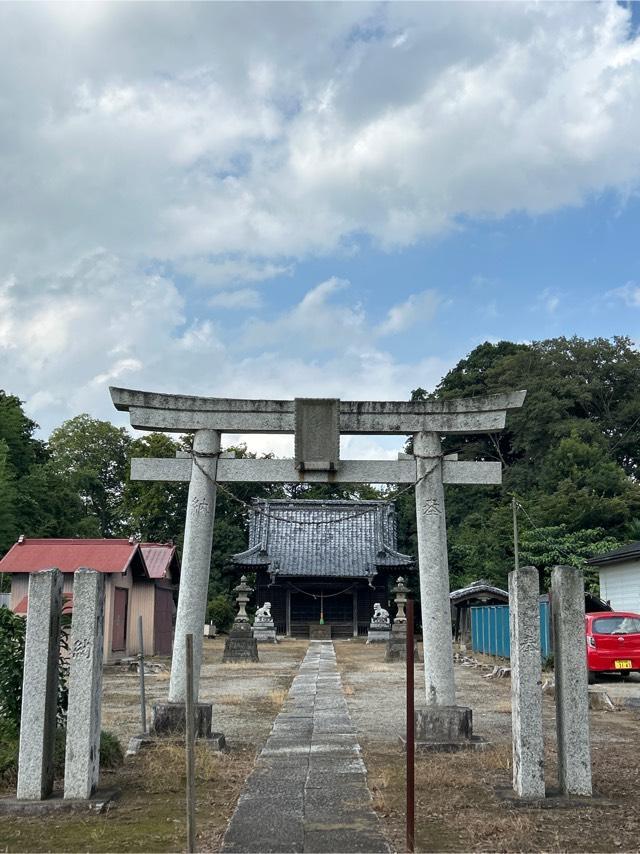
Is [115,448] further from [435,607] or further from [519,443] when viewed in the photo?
[435,607]

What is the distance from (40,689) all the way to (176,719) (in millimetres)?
2797

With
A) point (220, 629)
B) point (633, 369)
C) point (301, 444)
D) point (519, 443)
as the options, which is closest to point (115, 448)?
point (220, 629)

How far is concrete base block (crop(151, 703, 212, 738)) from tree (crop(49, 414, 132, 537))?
156 ft

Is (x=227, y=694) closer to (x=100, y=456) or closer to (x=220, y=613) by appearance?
(x=220, y=613)

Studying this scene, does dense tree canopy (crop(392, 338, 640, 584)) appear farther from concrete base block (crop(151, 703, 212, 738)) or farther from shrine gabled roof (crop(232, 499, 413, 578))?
concrete base block (crop(151, 703, 212, 738))

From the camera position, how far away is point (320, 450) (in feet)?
31.6

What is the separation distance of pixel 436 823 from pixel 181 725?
404 cm

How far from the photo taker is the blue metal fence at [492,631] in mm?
23094

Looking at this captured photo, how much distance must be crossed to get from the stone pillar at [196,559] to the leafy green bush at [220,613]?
29.2 metres

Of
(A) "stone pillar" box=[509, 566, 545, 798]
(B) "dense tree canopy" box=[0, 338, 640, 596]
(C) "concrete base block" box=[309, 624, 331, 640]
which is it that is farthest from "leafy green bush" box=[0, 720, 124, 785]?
(C) "concrete base block" box=[309, 624, 331, 640]

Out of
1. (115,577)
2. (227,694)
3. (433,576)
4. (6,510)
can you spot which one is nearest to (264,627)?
(6,510)

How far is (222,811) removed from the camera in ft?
20.6

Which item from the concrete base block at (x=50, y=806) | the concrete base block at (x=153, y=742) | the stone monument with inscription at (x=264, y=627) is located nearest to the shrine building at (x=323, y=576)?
the stone monument with inscription at (x=264, y=627)

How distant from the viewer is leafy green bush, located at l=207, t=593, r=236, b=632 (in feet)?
125
